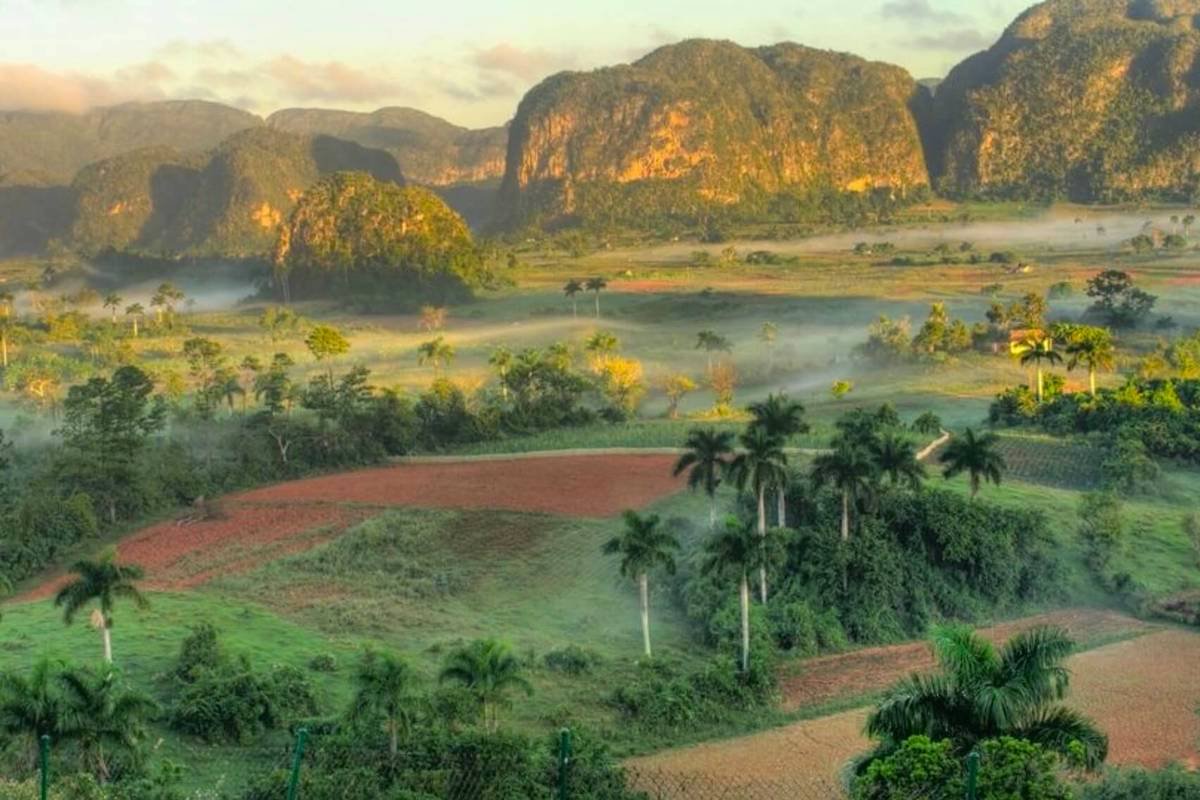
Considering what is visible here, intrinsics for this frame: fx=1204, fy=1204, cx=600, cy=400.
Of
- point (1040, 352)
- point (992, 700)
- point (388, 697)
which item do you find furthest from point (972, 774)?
point (1040, 352)

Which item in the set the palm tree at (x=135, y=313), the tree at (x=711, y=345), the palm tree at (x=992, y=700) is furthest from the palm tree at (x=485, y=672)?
the palm tree at (x=135, y=313)

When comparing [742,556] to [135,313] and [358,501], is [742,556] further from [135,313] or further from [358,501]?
[135,313]

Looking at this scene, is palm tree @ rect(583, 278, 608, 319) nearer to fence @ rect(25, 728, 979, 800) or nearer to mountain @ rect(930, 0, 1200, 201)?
fence @ rect(25, 728, 979, 800)

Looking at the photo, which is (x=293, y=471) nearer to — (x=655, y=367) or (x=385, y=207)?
(x=655, y=367)

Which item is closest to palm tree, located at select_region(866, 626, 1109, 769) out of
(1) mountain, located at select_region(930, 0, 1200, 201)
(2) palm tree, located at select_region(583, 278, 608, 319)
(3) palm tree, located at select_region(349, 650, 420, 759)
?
(3) palm tree, located at select_region(349, 650, 420, 759)

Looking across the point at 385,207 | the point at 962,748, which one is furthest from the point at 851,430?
the point at 385,207

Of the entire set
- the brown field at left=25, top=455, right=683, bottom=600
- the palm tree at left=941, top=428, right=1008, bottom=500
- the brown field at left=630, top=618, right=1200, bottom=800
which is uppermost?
the palm tree at left=941, top=428, right=1008, bottom=500

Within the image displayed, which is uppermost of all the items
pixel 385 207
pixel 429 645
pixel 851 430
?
pixel 385 207
